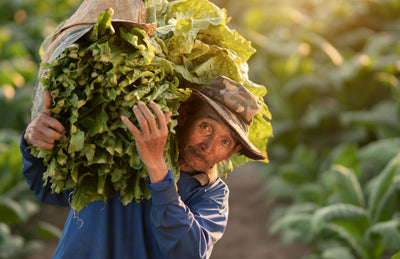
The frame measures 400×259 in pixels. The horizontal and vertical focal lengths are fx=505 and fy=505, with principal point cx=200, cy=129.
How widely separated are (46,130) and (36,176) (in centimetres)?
37

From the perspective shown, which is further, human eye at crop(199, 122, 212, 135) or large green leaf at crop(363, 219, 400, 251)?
large green leaf at crop(363, 219, 400, 251)

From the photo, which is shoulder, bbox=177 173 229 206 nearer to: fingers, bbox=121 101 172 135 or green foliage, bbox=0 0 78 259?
fingers, bbox=121 101 172 135

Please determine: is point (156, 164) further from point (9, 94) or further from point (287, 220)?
point (9, 94)

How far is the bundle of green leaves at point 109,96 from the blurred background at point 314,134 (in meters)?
2.37

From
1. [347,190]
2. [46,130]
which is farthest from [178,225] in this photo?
[347,190]

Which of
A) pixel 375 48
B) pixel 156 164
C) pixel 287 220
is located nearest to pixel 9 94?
pixel 287 220

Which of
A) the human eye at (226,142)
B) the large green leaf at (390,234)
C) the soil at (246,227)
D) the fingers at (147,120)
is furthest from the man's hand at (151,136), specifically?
the soil at (246,227)

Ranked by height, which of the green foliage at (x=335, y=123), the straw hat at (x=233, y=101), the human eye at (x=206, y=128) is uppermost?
the straw hat at (x=233, y=101)

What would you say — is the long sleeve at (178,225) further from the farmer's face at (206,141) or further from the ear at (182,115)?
the ear at (182,115)

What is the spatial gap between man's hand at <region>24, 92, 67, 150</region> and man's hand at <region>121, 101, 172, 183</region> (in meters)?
0.22

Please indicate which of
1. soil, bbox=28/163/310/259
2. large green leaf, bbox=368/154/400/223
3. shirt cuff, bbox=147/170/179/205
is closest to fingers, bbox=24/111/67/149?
shirt cuff, bbox=147/170/179/205

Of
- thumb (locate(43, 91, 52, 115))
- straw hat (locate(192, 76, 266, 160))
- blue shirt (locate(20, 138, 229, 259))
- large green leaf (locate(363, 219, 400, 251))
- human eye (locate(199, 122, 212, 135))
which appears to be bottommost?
large green leaf (locate(363, 219, 400, 251))

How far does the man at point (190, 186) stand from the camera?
1570 millimetres

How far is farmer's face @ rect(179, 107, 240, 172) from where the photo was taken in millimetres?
1678
